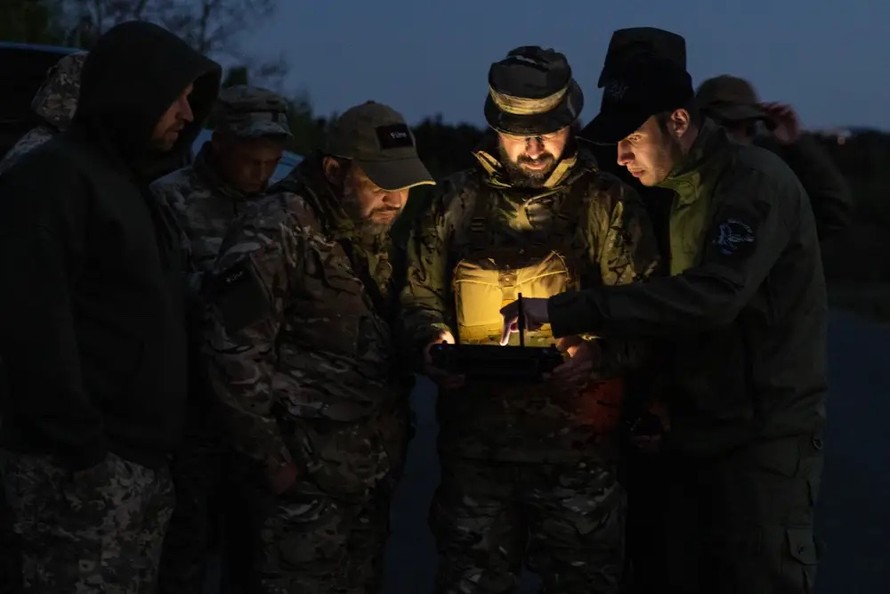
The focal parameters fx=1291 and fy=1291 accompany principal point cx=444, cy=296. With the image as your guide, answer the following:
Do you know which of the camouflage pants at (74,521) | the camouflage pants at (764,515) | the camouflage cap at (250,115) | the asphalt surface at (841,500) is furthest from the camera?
the asphalt surface at (841,500)

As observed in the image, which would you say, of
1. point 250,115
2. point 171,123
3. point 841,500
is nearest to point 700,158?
point 171,123

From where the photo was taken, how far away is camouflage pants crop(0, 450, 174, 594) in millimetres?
3338

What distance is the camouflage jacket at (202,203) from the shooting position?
16.0 feet

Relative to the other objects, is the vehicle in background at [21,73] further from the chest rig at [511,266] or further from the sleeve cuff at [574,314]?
the sleeve cuff at [574,314]

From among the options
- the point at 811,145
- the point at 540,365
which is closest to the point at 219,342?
the point at 540,365

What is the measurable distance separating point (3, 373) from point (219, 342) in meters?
0.73

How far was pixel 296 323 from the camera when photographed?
3.98 metres

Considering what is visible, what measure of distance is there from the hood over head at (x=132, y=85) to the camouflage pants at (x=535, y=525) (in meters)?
1.49

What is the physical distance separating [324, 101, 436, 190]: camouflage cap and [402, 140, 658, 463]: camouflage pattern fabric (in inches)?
11.8

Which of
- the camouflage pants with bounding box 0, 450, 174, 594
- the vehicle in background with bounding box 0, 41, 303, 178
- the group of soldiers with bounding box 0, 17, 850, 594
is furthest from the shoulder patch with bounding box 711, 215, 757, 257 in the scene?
the vehicle in background with bounding box 0, 41, 303, 178

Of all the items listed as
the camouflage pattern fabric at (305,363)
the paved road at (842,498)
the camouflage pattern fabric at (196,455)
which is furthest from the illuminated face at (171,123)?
the paved road at (842,498)

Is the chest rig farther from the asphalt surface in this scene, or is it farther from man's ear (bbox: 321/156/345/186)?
the asphalt surface

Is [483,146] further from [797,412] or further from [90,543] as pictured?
[90,543]

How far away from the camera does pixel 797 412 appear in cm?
392
